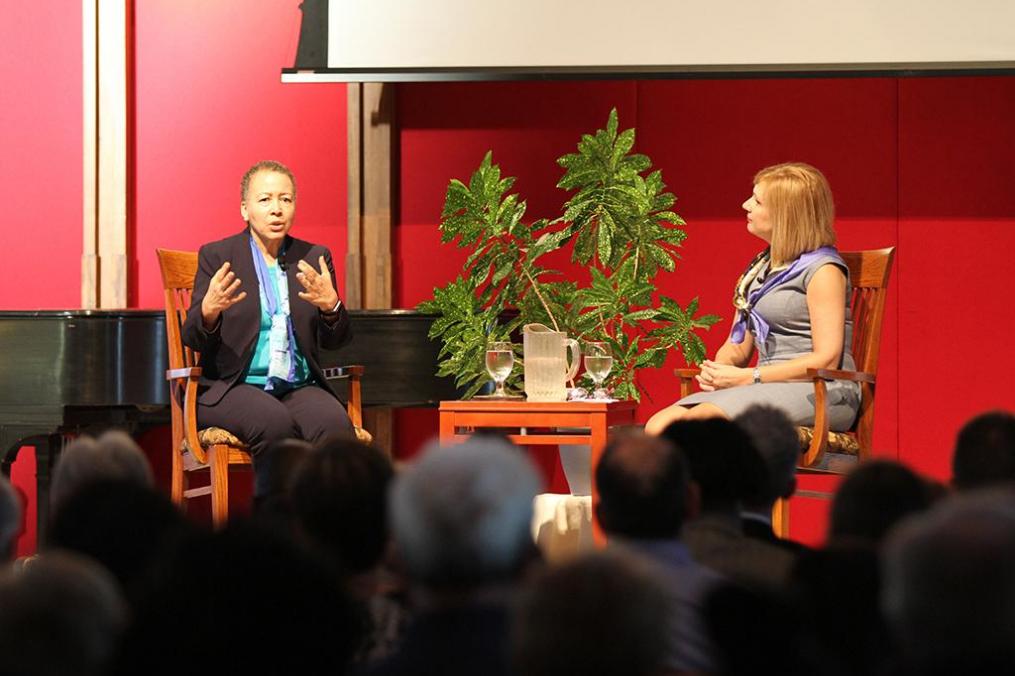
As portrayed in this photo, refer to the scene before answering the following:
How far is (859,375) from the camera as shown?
12.6ft

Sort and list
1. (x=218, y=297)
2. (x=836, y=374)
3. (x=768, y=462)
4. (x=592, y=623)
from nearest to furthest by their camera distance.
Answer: (x=592, y=623) → (x=768, y=462) → (x=836, y=374) → (x=218, y=297)

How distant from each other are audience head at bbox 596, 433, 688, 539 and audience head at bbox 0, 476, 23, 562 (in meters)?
0.75

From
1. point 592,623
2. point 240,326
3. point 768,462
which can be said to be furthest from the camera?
Answer: point 240,326

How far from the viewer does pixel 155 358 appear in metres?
Answer: 4.45

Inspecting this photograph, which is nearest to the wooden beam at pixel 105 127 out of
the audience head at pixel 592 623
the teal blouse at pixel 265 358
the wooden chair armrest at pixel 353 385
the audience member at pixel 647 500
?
the teal blouse at pixel 265 358

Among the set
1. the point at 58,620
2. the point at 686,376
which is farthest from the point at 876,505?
the point at 686,376

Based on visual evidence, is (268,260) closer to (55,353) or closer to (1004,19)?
(55,353)

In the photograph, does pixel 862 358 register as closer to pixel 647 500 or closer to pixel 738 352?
pixel 738 352

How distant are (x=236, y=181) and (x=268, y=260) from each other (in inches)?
52.2

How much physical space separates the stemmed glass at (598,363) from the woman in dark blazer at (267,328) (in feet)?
2.34

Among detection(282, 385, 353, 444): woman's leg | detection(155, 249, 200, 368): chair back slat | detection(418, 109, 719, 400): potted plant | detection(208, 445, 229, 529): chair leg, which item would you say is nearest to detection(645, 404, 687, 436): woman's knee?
detection(418, 109, 719, 400): potted plant

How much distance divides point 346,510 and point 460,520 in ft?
1.47

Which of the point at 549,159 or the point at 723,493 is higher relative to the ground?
the point at 549,159

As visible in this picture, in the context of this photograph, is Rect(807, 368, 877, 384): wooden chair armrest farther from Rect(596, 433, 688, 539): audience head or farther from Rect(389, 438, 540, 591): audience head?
Rect(389, 438, 540, 591): audience head
